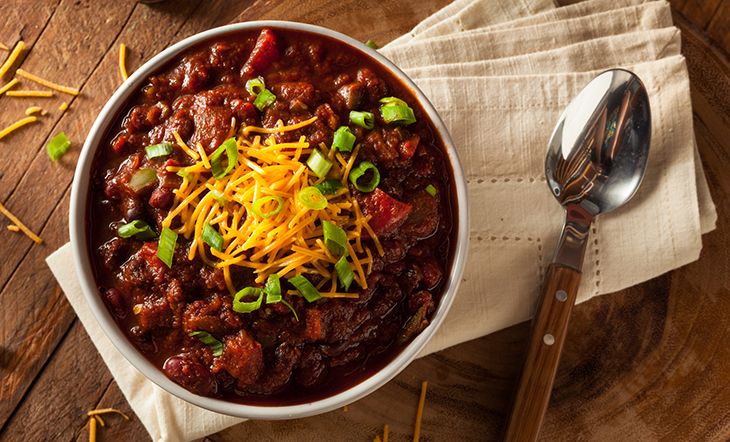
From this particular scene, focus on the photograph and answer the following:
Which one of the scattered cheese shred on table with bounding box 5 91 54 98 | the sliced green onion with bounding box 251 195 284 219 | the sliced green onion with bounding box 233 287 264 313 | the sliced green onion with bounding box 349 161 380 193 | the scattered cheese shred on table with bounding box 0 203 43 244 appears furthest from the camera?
the scattered cheese shred on table with bounding box 5 91 54 98

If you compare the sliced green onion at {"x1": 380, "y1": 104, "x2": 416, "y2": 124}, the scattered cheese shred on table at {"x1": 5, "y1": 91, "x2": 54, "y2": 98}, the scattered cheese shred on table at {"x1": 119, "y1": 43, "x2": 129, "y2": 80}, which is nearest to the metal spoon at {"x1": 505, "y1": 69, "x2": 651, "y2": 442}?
the sliced green onion at {"x1": 380, "y1": 104, "x2": 416, "y2": 124}

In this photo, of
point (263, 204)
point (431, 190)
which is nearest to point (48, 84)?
point (263, 204)

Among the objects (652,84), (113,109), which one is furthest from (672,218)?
(113,109)

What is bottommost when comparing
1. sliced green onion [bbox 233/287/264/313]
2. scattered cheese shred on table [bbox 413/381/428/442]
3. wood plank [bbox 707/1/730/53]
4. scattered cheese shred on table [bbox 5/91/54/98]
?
scattered cheese shred on table [bbox 413/381/428/442]

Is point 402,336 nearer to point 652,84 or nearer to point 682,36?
point 652,84

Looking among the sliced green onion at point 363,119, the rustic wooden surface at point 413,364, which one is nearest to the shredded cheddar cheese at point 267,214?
the sliced green onion at point 363,119

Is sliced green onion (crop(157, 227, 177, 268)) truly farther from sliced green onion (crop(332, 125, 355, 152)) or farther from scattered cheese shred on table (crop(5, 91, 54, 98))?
scattered cheese shred on table (crop(5, 91, 54, 98))

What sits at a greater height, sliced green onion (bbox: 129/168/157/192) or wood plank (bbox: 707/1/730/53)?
wood plank (bbox: 707/1/730/53)
